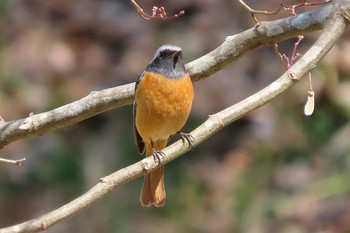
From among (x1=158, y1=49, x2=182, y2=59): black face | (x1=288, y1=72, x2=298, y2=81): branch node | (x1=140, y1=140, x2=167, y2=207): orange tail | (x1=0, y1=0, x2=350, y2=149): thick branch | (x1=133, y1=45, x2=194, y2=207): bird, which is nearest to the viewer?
(x1=288, y1=72, x2=298, y2=81): branch node

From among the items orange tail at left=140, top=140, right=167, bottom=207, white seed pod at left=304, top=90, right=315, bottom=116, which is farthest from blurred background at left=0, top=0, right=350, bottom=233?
white seed pod at left=304, top=90, right=315, bottom=116

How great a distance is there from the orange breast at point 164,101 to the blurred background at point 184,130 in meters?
2.48

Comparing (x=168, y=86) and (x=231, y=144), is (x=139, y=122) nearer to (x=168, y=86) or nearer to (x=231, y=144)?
(x=168, y=86)

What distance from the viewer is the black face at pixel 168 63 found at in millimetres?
4105

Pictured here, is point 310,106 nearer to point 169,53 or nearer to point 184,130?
point 169,53

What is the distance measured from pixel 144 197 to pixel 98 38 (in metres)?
4.79

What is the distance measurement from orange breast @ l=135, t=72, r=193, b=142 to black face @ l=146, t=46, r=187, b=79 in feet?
0.17

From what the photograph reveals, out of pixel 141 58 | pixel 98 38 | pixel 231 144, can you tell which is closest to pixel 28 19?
pixel 98 38

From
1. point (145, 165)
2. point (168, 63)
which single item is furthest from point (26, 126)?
point (168, 63)

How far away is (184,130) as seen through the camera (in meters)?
7.27

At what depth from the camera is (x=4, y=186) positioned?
798 centimetres

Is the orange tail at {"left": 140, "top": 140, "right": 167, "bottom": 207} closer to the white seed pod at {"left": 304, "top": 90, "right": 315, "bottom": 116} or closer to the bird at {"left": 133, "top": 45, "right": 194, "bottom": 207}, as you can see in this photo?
the bird at {"left": 133, "top": 45, "right": 194, "bottom": 207}

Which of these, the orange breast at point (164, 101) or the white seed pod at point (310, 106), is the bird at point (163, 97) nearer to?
the orange breast at point (164, 101)

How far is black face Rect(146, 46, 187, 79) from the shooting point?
4105mm
